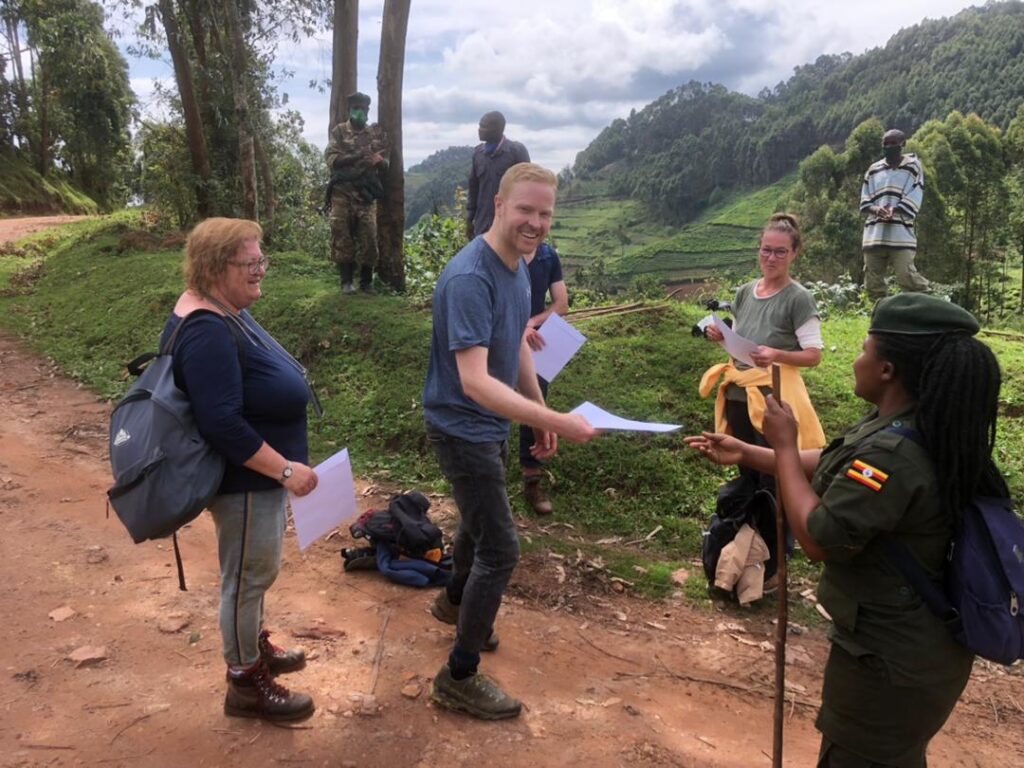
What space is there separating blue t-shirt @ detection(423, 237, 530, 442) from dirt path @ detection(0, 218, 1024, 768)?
1.32m

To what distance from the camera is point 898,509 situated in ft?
5.85

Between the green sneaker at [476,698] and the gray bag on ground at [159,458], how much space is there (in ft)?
4.36

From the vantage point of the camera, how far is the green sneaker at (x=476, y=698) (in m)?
2.99

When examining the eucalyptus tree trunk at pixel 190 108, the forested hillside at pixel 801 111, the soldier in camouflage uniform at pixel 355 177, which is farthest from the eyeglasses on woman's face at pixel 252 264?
the forested hillside at pixel 801 111

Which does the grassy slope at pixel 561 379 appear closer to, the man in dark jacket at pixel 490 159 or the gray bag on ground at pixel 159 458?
the man in dark jacket at pixel 490 159

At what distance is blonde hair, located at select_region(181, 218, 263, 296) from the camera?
2.54 meters

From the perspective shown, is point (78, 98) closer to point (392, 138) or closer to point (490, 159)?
point (392, 138)

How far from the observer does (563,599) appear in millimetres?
4215

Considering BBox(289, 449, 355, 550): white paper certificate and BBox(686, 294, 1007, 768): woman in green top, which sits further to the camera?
BBox(289, 449, 355, 550): white paper certificate

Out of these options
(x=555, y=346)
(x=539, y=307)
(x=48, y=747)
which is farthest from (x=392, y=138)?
(x=48, y=747)

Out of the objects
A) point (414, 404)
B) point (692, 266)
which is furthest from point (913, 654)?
point (692, 266)

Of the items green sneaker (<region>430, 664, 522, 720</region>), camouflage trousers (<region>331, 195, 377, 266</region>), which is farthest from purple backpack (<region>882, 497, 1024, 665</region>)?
camouflage trousers (<region>331, 195, 377, 266</region>)

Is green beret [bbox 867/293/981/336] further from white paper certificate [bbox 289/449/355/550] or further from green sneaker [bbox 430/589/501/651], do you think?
green sneaker [bbox 430/589/501/651]

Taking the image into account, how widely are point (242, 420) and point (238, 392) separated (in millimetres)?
101
